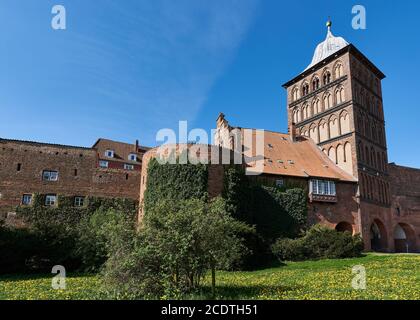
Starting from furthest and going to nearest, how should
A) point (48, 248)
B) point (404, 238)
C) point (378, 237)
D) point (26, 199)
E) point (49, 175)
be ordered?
point (404, 238), point (378, 237), point (49, 175), point (26, 199), point (48, 248)

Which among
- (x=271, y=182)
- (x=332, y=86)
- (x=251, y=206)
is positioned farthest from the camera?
(x=332, y=86)

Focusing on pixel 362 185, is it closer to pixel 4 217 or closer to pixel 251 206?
pixel 251 206

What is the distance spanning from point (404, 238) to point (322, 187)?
21298 mm

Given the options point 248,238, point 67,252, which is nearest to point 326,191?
point 248,238

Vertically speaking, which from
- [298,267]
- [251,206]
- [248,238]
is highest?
[251,206]

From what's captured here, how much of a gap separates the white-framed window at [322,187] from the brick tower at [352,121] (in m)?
3.68

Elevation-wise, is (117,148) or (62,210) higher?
(117,148)

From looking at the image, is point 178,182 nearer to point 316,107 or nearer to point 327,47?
point 316,107

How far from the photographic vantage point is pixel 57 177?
3269cm

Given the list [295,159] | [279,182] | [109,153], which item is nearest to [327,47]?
[295,159]

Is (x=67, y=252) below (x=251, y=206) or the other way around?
below

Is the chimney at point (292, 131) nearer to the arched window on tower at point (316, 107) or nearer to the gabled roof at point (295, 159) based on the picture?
the gabled roof at point (295, 159)
